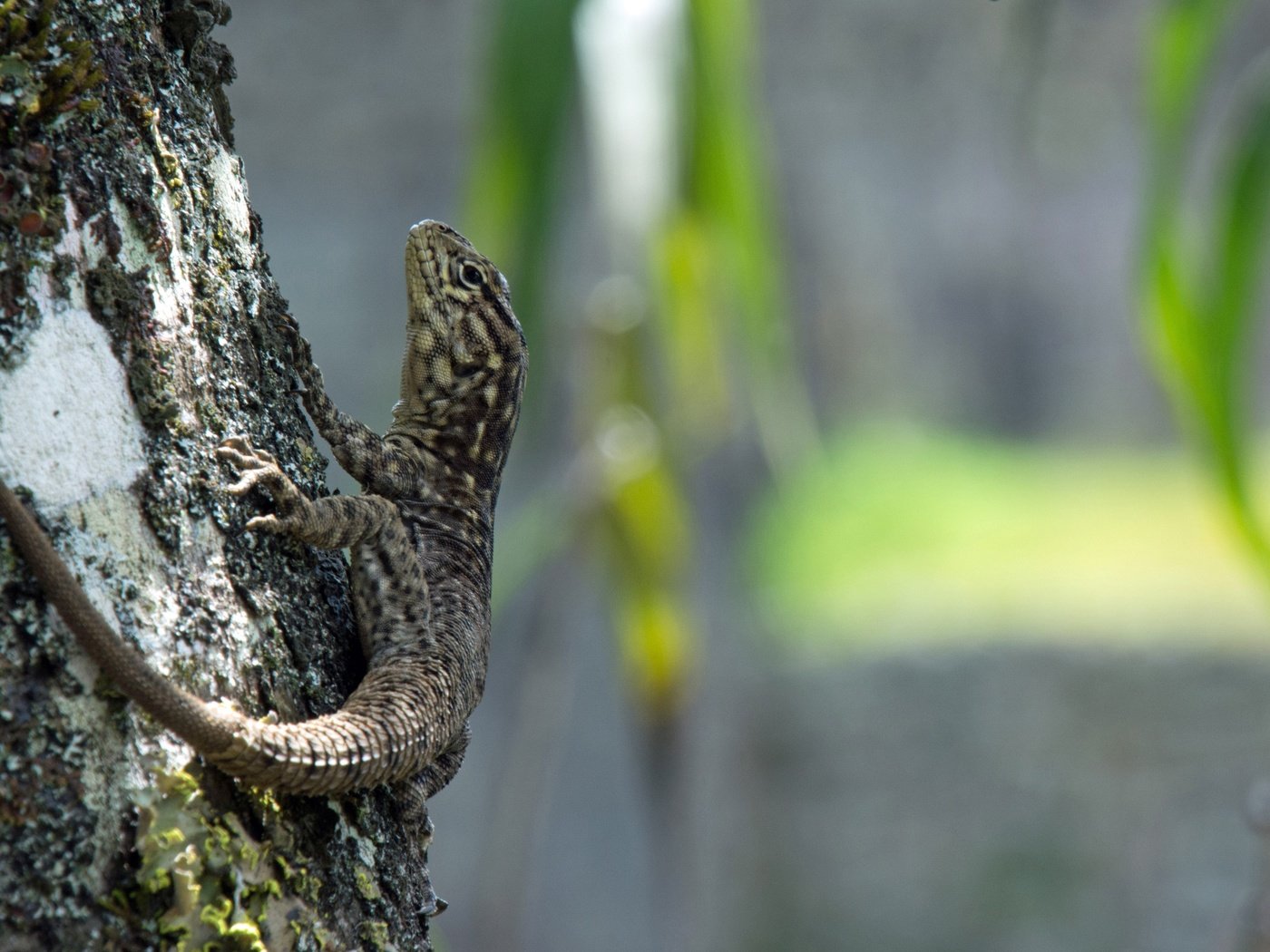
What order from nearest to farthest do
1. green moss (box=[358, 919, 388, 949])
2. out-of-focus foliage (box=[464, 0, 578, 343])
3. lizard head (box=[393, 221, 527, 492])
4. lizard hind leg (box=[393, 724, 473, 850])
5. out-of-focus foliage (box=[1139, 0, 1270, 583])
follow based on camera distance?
1. green moss (box=[358, 919, 388, 949])
2. lizard hind leg (box=[393, 724, 473, 850])
3. lizard head (box=[393, 221, 527, 492])
4. out-of-focus foliage (box=[464, 0, 578, 343])
5. out-of-focus foliage (box=[1139, 0, 1270, 583])

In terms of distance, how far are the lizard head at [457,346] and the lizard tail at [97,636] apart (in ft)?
4.51

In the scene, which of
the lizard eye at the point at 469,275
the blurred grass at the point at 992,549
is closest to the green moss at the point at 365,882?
the lizard eye at the point at 469,275

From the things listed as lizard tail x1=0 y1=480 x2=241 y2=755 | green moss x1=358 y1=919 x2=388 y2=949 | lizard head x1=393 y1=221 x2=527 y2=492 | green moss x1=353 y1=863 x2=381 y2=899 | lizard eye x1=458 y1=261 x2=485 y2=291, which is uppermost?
lizard eye x1=458 y1=261 x2=485 y2=291

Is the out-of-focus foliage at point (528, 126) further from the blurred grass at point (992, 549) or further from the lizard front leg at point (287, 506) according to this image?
the blurred grass at point (992, 549)

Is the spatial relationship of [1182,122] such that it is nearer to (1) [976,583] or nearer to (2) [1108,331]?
(1) [976,583]

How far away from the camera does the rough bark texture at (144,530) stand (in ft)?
4.54

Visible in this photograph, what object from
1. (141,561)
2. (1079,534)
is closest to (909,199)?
(1079,534)

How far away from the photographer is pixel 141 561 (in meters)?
1.52

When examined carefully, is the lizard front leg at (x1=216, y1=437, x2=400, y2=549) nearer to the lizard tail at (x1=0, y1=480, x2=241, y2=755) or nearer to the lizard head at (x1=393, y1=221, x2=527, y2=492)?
the lizard tail at (x1=0, y1=480, x2=241, y2=755)

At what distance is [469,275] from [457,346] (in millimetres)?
152

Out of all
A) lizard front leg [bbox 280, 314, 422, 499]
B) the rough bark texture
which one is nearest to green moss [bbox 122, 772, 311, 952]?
the rough bark texture

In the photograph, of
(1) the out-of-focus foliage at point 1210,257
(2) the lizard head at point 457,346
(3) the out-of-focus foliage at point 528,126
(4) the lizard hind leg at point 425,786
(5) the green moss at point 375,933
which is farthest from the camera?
(1) the out-of-focus foliage at point 1210,257

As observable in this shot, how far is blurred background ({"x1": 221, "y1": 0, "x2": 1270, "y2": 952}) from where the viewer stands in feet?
11.2

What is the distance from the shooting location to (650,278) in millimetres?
3609
